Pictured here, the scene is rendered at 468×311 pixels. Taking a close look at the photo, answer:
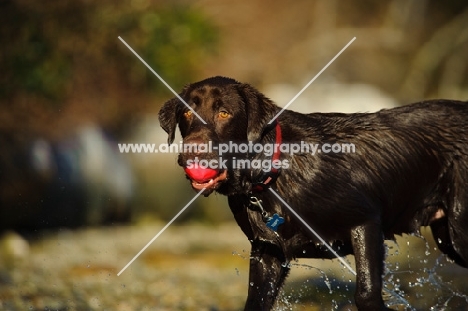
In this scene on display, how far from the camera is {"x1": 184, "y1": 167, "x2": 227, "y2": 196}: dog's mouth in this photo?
18.5 ft

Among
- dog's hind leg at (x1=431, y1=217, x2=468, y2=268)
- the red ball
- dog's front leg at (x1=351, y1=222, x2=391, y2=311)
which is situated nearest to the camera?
the red ball

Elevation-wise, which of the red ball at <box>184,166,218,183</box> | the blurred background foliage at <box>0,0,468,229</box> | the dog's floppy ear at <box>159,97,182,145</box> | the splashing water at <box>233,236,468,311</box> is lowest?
the splashing water at <box>233,236,468,311</box>

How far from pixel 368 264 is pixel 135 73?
11559 millimetres

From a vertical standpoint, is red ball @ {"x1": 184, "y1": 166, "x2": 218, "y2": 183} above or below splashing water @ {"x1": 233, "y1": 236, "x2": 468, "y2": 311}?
above

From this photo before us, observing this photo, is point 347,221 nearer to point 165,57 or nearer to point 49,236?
point 49,236

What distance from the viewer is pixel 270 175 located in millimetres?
5977

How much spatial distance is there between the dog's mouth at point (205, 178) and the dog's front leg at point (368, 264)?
96 centimetres

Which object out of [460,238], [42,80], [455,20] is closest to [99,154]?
[42,80]

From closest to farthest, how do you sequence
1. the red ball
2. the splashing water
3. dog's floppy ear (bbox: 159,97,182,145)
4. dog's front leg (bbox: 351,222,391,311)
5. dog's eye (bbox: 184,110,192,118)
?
the red ball, dog's front leg (bbox: 351,222,391,311), dog's eye (bbox: 184,110,192,118), dog's floppy ear (bbox: 159,97,182,145), the splashing water

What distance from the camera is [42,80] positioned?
615 inches

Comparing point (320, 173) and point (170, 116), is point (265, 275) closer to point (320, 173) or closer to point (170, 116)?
point (320, 173)

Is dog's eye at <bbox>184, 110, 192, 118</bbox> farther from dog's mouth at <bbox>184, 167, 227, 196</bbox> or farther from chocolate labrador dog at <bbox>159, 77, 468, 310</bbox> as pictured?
dog's mouth at <bbox>184, 167, 227, 196</bbox>

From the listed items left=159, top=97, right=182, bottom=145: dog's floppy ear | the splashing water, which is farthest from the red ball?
the splashing water

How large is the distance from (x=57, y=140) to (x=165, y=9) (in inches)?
127
